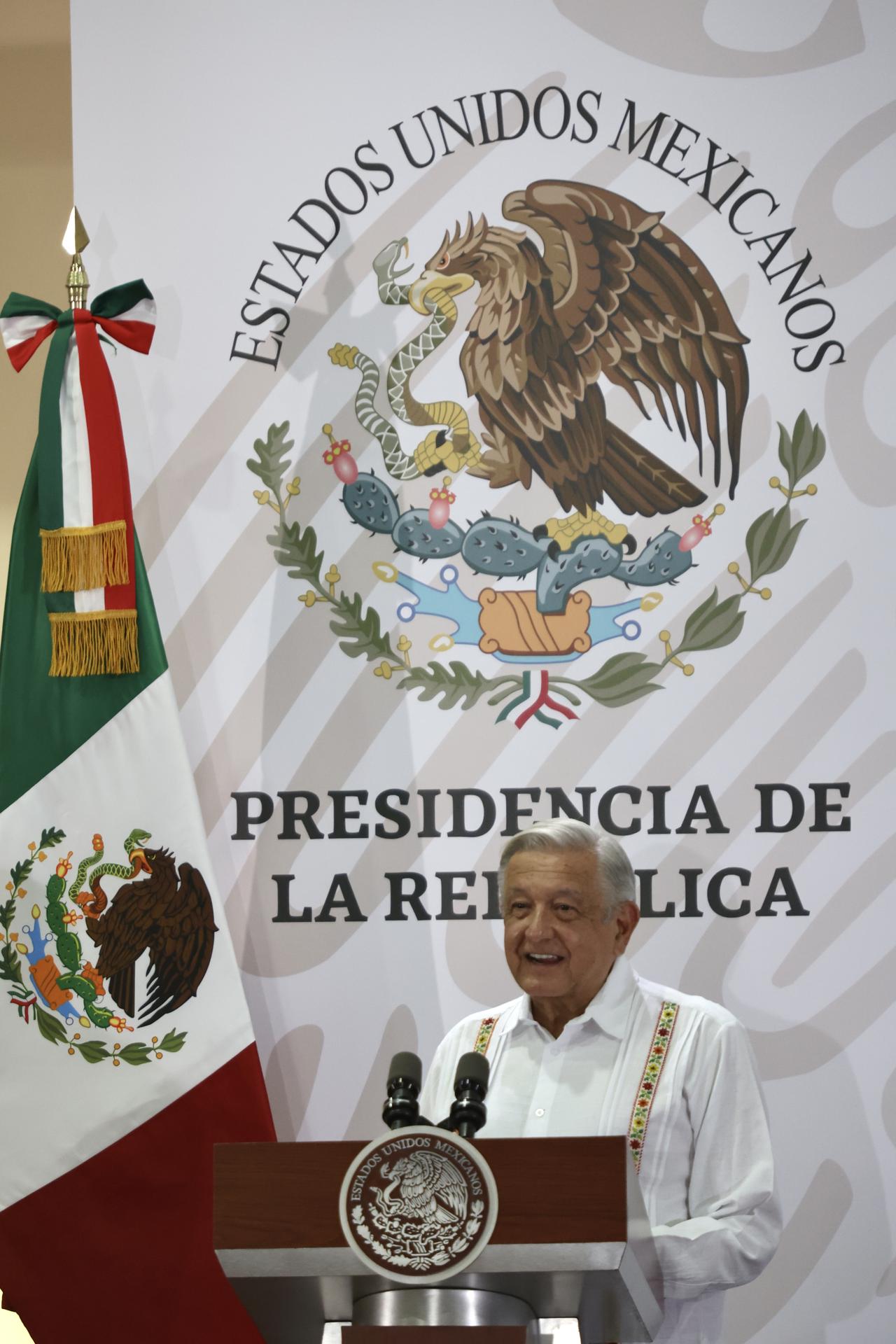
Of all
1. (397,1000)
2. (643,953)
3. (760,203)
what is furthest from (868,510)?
(397,1000)

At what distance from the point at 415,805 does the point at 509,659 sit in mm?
357

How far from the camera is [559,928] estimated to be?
2836 millimetres

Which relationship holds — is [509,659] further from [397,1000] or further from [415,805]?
[397,1000]

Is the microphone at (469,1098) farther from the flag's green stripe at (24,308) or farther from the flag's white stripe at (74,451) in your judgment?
the flag's green stripe at (24,308)

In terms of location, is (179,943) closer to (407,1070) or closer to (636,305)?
(407,1070)

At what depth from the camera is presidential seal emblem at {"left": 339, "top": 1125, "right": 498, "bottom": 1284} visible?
1846mm

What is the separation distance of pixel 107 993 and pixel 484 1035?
722mm

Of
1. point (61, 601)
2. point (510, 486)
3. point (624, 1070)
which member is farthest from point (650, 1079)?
point (61, 601)

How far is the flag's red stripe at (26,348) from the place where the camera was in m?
3.17

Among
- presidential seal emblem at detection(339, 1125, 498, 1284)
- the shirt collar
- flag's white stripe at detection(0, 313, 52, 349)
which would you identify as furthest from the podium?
flag's white stripe at detection(0, 313, 52, 349)

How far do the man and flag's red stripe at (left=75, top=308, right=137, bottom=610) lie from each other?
0.89 metres

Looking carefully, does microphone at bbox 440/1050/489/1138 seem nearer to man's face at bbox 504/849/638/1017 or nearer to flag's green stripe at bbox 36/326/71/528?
man's face at bbox 504/849/638/1017

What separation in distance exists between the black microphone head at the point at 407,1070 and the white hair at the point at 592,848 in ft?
2.75

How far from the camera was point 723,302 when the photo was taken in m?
3.45
